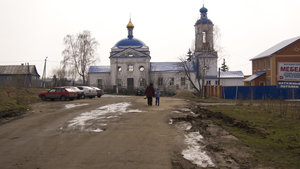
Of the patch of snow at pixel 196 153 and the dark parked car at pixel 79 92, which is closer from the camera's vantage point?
the patch of snow at pixel 196 153

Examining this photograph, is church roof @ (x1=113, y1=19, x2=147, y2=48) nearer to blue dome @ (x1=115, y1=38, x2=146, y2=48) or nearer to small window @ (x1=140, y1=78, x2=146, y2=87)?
blue dome @ (x1=115, y1=38, x2=146, y2=48)

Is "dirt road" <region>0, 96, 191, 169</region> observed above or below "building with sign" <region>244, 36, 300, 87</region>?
below

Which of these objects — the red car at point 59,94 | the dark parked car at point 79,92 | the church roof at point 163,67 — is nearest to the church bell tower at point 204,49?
the church roof at point 163,67

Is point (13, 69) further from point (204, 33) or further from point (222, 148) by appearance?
point (222, 148)

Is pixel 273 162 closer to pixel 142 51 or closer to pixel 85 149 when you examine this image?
pixel 85 149

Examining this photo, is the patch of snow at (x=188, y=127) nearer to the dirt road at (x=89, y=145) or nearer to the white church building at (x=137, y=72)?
the dirt road at (x=89, y=145)

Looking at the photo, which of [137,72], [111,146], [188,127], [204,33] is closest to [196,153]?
[111,146]

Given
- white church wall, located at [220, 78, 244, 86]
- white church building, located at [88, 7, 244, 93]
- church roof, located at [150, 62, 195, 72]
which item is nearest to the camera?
white church building, located at [88, 7, 244, 93]

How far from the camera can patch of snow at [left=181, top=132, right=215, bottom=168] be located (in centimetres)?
667

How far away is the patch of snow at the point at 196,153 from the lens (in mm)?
6668

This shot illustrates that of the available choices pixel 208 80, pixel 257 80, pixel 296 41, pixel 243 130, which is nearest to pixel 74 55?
pixel 208 80

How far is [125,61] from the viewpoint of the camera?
5862cm

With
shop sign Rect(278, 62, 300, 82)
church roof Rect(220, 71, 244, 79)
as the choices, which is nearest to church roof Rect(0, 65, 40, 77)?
church roof Rect(220, 71, 244, 79)

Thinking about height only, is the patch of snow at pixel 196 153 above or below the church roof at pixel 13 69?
below
